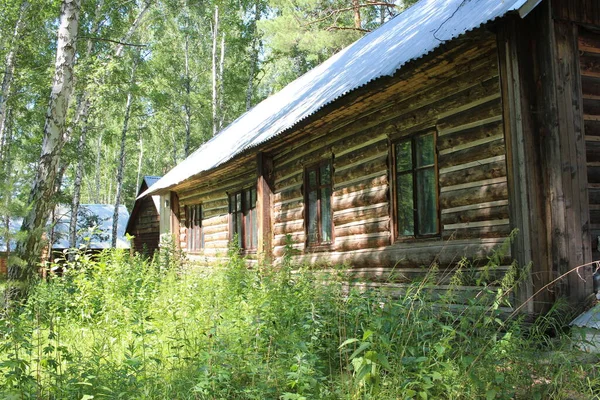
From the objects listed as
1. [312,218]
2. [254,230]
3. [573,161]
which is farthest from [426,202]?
[254,230]

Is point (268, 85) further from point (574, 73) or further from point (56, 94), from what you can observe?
point (574, 73)

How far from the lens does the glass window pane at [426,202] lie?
689 centimetres

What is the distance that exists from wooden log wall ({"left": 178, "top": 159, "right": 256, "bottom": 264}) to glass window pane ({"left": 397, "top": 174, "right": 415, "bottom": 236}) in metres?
5.36

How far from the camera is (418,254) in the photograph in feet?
22.6

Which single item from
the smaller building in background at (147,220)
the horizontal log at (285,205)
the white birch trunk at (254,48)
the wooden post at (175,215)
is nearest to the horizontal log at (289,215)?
the horizontal log at (285,205)

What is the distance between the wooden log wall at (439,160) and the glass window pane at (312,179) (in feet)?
0.70

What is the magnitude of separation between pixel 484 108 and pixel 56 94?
5759 mm

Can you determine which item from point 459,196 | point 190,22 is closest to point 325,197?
point 459,196

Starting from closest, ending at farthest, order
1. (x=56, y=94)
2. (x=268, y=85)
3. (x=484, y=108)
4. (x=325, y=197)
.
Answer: (x=484, y=108)
(x=56, y=94)
(x=325, y=197)
(x=268, y=85)

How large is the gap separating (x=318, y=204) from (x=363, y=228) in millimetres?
1615

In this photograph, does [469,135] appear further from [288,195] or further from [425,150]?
[288,195]

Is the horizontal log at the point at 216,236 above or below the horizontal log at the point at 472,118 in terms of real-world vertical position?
below

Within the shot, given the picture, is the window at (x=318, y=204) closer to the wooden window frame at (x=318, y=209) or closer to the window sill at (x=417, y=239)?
the wooden window frame at (x=318, y=209)

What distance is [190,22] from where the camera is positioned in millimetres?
32344
